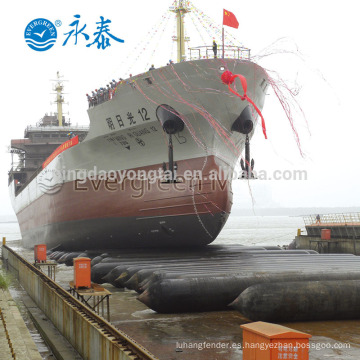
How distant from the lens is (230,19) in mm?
18656

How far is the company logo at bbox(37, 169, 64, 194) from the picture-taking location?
27.6m

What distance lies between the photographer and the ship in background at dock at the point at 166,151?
20.6 meters

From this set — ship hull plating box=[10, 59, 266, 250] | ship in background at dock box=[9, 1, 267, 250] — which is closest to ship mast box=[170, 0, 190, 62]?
ship in background at dock box=[9, 1, 267, 250]

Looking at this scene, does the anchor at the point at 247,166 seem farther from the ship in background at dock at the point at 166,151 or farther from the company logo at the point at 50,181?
the company logo at the point at 50,181

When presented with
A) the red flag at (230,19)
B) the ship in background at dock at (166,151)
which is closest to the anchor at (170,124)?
the ship in background at dock at (166,151)

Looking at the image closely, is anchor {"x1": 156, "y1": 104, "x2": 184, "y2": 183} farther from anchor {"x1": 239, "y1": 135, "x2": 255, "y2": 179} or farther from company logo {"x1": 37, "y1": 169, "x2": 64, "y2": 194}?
company logo {"x1": 37, "y1": 169, "x2": 64, "y2": 194}

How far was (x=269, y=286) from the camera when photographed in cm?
1099

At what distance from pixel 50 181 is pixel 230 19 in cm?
1594

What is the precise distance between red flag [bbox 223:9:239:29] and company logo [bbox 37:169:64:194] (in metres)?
13.5

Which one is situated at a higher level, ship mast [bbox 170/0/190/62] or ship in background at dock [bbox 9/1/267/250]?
ship mast [bbox 170/0/190/62]

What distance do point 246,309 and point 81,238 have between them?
15821 millimetres

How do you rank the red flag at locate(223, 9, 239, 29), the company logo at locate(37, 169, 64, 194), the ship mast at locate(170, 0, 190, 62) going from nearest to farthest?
the red flag at locate(223, 9, 239, 29) → the ship mast at locate(170, 0, 190, 62) → the company logo at locate(37, 169, 64, 194)

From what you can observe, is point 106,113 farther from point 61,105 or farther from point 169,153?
point 61,105

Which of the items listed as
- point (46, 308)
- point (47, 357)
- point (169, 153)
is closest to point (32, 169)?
point (169, 153)
